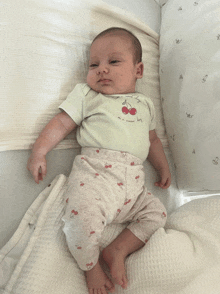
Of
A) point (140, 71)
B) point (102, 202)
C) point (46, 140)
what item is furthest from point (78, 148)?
point (140, 71)

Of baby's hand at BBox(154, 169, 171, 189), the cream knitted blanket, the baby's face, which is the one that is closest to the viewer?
the cream knitted blanket

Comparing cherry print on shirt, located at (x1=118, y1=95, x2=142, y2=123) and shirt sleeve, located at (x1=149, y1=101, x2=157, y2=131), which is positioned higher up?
cherry print on shirt, located at (x1=118, y1=95, x2=142, y2=123)

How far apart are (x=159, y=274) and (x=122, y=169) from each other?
325mm

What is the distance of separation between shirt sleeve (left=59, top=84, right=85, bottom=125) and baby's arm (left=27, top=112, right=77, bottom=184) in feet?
0.06

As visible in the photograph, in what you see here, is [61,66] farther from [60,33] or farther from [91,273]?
[91,273]

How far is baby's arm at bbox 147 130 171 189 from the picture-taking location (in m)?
1.03

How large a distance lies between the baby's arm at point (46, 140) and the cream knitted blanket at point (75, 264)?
0.25 feet

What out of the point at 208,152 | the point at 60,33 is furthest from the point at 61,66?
the point at 208,152

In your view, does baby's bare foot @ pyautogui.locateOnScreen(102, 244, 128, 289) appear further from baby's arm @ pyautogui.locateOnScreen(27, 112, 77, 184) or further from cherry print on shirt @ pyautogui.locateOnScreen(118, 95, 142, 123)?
cherry print on shirt @ pyautogui.locateOnScreen(118, 95, 142, 123)

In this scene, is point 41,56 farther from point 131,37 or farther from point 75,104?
point 131,37

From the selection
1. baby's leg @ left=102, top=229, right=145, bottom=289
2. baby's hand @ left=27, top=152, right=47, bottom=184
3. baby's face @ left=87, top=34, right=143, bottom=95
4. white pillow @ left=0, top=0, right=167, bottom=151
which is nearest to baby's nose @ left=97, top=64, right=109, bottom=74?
baby's face @ left=87, top=34, right=143, bottom=95

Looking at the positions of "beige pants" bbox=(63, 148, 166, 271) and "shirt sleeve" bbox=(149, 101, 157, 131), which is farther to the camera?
"shirt sleeve" bbox=(149, 101, 157, 131)

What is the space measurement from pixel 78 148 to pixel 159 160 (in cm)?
34

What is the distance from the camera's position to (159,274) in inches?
27.8
